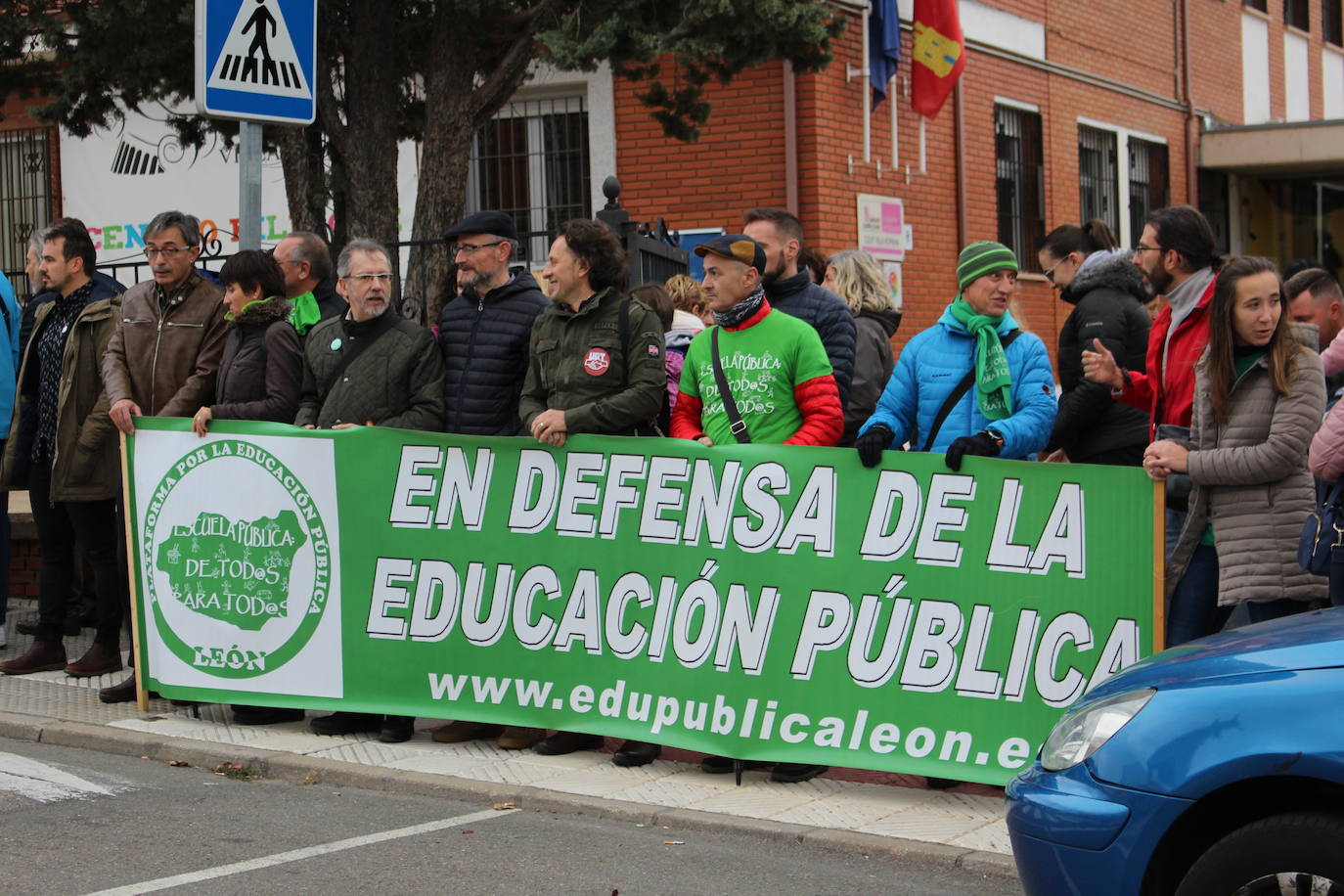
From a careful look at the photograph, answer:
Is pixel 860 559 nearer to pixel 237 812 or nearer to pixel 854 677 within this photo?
pixel 854 677

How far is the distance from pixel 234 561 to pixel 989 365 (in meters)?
3.39

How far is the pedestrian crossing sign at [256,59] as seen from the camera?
7172mm

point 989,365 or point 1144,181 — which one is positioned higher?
point 1144,181

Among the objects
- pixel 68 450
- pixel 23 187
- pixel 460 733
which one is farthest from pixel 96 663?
pixel 23 187

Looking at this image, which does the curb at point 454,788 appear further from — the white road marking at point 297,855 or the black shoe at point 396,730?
the black shoe at point 396,730

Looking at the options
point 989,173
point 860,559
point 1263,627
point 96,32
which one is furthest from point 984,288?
point 989,173

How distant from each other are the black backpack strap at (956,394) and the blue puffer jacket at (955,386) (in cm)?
2

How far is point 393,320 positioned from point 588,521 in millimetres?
1342

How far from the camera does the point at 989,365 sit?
5.88 meters

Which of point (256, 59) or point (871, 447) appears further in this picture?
point (256, 59)

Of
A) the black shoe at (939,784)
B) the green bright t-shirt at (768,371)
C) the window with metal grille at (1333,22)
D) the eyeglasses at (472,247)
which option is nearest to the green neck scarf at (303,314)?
the eyeglasses at (472,247)

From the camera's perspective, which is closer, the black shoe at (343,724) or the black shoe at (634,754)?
the black shoe at (634,754)

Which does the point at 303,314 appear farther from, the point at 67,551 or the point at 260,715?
the point at 67,551

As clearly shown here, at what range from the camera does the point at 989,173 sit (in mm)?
17094
